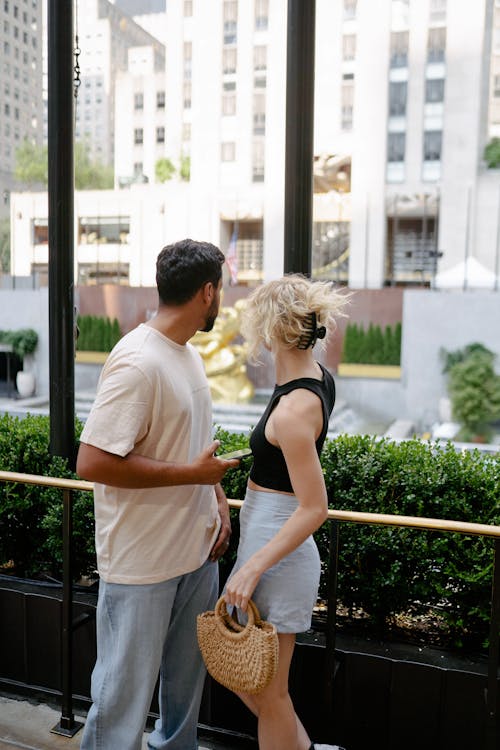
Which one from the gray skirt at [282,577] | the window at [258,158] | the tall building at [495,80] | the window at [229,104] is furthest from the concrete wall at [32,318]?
the gray skirt at [282,577]

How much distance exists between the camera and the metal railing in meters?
1.94

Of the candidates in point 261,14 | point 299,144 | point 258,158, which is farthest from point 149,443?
point 261,14

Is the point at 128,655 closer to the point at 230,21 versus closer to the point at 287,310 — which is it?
the point at 287,310

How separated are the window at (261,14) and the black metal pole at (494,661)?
112 ft

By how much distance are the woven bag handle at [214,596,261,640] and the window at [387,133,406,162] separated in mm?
33649

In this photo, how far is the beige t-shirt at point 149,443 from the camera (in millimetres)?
1673

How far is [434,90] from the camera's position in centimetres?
3300

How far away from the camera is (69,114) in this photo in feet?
10.3

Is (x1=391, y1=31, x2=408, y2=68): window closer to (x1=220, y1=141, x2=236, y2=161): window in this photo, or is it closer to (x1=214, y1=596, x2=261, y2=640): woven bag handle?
(x1=220, y1=141, x2=236, y2=161): window

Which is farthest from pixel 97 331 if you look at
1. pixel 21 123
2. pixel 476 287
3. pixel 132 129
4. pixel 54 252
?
pixel 54 252

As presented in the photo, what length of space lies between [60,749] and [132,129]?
36.9 m

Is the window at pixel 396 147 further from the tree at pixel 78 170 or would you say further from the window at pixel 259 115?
the tree at pixel 78 170

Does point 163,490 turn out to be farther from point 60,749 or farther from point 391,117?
point 391,117

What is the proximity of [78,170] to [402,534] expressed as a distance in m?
32.8
